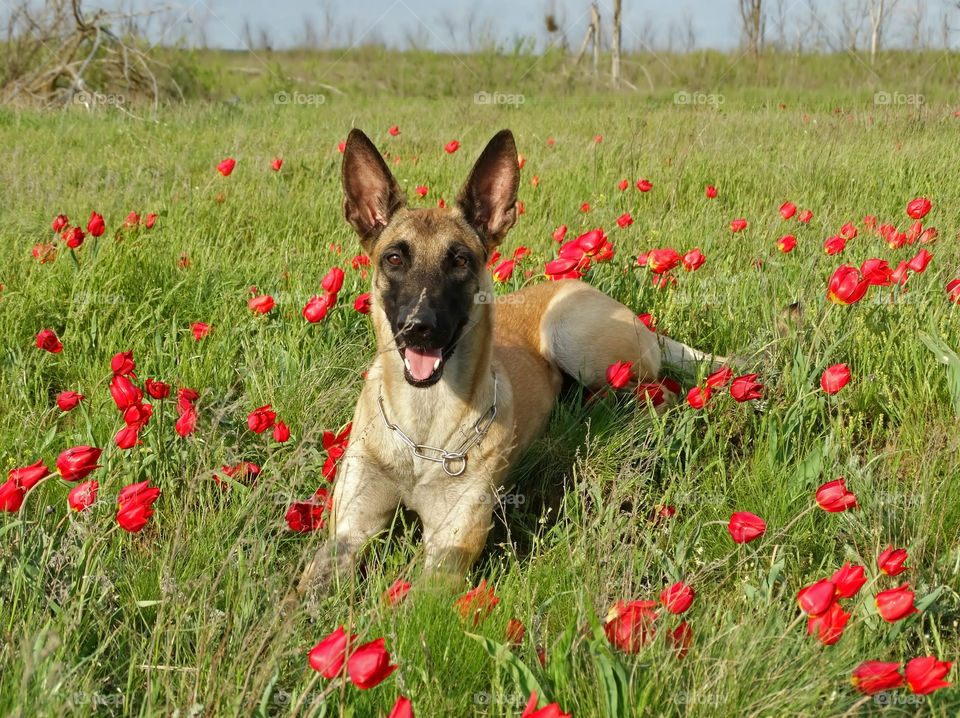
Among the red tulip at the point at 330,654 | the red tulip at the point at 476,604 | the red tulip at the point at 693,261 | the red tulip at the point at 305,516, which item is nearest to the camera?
the red tulip at the point at 330,654

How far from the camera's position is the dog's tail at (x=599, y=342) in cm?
398

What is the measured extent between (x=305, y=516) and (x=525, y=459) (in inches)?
44.7

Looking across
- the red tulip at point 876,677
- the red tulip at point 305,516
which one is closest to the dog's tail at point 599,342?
the red tulip at point 305,516

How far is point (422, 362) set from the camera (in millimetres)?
2967

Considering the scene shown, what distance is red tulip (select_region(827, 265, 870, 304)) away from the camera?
2777 millimetres

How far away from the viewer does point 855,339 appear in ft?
11.3

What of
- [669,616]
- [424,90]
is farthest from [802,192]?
[424,90]

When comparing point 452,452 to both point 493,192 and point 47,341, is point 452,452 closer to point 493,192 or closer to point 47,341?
point 493,192

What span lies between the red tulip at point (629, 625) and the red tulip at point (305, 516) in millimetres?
1041

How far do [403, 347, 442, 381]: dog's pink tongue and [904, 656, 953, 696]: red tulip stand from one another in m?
1.83

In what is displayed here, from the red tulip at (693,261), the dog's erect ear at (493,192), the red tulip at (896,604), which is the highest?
the dog's erect ear at (493,192)

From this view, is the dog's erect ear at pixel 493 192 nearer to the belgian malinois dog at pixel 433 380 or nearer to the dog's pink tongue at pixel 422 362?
the belgian malinois dog at pixel 433 380

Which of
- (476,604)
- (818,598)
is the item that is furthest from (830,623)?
(476,604)

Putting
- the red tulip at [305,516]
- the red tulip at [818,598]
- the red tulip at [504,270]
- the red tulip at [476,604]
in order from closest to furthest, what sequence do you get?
the red tulip at [818,598] → the red tulip at [476,604] → the red tulip at [305,516] → the red tulip at [504,270]
